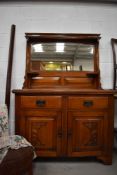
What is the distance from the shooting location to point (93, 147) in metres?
2.38

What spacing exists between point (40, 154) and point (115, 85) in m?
1.39

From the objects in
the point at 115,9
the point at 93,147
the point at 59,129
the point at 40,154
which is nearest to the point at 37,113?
the point at 59,129

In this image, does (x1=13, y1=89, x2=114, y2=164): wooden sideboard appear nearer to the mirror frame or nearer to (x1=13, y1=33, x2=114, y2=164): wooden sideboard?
(x1=13, y1=33, x2=114, y2=164): wooden sideboard

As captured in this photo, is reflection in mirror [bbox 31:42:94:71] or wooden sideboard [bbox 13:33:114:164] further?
reflection in mirror [bbox 31:42:94:71]

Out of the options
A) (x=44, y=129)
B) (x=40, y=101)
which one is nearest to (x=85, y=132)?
(x=44, y=129)

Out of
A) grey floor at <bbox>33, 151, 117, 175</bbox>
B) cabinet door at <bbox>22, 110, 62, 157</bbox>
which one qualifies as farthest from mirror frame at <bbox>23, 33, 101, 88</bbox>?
grey floor at <bbox>33, 151, 117, 175</bbox>

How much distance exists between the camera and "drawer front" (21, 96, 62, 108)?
232 cm

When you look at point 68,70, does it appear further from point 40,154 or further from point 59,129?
point 40,154

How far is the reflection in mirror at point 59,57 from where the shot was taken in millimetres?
2779

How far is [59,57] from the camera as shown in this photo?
2791 mm

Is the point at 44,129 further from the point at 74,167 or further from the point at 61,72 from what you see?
the point at 61,72

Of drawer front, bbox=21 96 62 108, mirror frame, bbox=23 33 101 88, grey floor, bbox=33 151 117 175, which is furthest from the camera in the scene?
mirror frame, bbox=23 33 101 88

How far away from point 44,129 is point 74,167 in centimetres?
56

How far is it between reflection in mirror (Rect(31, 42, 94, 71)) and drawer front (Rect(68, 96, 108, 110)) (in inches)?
23.3
